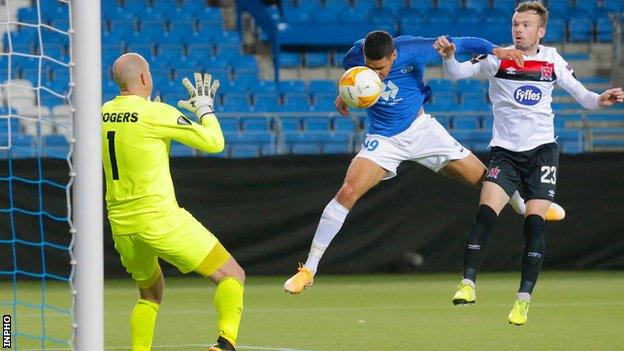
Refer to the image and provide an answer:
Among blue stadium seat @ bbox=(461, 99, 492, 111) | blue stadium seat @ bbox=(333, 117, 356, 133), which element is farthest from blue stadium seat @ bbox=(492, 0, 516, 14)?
blue stadium seat @ bbox=(333, 117, 356, 133)

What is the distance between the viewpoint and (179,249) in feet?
23.2

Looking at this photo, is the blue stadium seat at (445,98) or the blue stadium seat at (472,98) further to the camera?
the blue stadium seat at (472,98)

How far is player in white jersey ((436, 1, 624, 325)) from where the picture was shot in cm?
834

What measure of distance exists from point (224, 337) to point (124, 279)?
7.93 m

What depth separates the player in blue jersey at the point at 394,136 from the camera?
8.88 metres

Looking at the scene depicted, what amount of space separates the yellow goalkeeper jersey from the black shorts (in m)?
2.36

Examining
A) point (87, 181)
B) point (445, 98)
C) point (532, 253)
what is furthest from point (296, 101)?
point (87, 181)

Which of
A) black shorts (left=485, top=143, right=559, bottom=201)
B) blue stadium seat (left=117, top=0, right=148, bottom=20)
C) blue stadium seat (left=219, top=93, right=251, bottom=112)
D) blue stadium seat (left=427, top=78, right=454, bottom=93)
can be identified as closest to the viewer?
black shorts (left=485, top=143, right=559, bottom=201)

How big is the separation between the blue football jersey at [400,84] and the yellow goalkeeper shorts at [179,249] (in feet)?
7.18

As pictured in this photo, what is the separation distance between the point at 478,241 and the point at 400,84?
1444 millimetres

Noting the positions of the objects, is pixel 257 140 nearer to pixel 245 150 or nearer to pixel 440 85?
pixel 245 150

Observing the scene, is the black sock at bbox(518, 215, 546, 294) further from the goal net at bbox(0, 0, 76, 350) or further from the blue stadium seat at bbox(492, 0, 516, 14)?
the blue stadium seat at bbox(492, 0, 516, 14)

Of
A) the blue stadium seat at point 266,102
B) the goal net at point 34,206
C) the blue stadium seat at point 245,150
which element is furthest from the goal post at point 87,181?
the blue stadium seat at point 266,102

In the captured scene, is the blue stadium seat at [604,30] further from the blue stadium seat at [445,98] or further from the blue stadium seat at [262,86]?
the blue stadium seat at [262,86]
